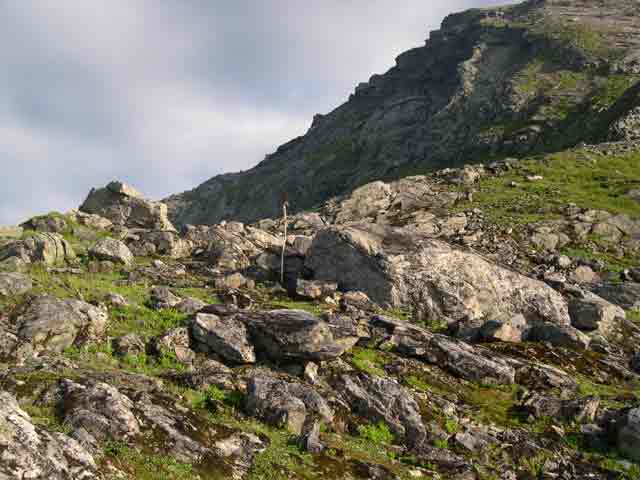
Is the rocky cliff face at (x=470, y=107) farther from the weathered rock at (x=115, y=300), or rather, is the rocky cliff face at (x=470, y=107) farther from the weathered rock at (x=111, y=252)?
the weathered rock at (x=115, y=300)

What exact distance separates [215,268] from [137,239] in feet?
35.4

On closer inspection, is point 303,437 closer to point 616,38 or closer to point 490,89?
point 490,89

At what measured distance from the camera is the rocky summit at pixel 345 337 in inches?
644

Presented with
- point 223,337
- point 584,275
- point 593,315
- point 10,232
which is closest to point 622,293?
point 584,275

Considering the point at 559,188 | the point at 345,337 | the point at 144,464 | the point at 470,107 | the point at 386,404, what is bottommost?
the point at 386,404

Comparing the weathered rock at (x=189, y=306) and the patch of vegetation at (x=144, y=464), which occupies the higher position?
the weathered rock at (x=189, y=306)

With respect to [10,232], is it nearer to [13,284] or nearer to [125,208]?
[125,208]

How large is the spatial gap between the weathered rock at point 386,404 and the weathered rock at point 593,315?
60.9 feet

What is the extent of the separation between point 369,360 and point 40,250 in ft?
83.4

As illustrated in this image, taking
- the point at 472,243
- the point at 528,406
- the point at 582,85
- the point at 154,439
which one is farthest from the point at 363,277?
the point at 582,85

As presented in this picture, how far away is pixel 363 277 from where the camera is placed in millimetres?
38281

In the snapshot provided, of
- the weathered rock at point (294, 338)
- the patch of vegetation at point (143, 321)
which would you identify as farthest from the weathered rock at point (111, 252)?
the weathered rock at point (294, 338)

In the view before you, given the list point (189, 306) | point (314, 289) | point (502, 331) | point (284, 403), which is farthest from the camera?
point (314, 289)

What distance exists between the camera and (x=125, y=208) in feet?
201
